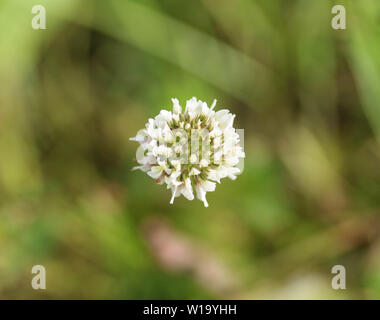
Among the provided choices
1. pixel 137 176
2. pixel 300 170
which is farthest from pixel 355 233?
pixel 137 176

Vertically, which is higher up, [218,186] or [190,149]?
[218,186]

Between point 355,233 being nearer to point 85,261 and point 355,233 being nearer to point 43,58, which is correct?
point 85,261

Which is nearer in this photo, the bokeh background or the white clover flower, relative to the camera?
the white clover flower

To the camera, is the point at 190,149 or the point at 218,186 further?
the point at 218,186
